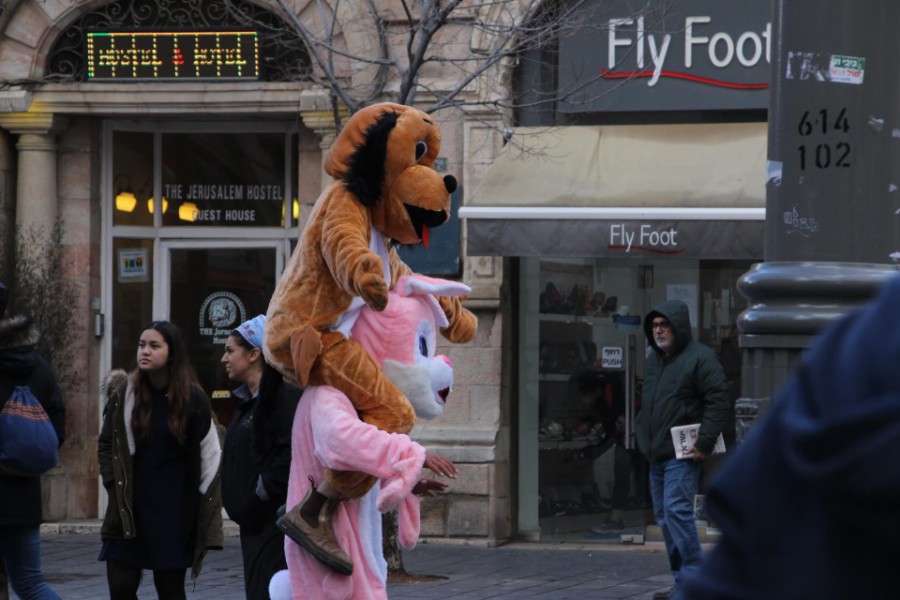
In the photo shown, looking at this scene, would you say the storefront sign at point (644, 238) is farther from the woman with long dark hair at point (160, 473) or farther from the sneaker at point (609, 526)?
the woman with long dark hair at point (160, 473)

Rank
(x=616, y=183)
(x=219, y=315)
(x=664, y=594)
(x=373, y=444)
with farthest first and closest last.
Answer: (x=219, y=315), (x=616, y=183), (x=664, y=594), (x=373, y=444)

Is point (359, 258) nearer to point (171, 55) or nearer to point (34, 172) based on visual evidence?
point (171, 55)

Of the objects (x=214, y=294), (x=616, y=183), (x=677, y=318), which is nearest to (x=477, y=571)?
(x=677, y=318)

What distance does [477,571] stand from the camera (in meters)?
11.0

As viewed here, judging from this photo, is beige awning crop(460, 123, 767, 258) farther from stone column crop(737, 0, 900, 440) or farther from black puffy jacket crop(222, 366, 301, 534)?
stone column crop(737, 0, 900, 440)

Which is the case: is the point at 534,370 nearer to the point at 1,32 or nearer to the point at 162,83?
the point at 162,83

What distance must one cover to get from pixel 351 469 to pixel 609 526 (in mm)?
8162

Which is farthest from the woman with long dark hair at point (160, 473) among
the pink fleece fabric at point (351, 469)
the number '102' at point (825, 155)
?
the number '102' at point (825, 155)

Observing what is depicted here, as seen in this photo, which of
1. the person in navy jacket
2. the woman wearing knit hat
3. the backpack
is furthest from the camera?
the backpack

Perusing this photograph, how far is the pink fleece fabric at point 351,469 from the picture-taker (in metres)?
4.83

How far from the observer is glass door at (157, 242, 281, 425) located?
13.7 m

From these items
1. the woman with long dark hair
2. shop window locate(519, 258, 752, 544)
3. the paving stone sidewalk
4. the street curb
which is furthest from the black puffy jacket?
Result: the street curb

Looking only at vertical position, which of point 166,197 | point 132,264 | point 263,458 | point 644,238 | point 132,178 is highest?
point 132,178

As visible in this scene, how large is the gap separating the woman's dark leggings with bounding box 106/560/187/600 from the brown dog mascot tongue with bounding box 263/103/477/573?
6.83 ft
